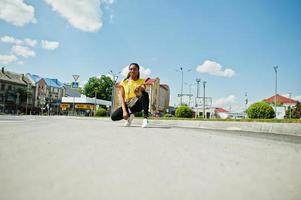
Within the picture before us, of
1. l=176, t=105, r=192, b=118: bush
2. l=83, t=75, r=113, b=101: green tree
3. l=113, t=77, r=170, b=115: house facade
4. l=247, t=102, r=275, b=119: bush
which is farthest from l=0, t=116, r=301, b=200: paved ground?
l=83, t=75, r=113, b=101: green tree

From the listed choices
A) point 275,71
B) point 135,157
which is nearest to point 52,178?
point 135,157

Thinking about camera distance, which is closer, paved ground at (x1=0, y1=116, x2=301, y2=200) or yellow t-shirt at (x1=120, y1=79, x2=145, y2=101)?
paved ground at (x1=0, y1=116, x2=301, y2=200)

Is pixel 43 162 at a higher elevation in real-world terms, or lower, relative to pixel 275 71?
lower

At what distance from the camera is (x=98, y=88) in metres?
93.5

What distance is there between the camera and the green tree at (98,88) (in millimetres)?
93125

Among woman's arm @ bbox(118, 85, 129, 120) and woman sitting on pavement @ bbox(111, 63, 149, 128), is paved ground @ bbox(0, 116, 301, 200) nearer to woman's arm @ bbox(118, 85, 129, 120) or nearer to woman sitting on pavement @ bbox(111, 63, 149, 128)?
woman's arm @ bbox(118, 85, 129, 120)

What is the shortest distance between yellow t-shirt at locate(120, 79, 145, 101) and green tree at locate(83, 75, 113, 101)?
85354mm

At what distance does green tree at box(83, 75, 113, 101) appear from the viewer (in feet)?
306

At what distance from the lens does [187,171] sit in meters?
2.09

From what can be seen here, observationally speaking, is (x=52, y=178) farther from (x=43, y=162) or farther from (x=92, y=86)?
(x=92, y=86)

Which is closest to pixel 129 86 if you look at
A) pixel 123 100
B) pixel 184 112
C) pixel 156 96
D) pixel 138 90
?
pixel 138 90

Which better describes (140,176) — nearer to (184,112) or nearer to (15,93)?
(184,112)

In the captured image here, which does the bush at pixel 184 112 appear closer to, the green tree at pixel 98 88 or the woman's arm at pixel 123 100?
the woman's arm at pixel 123 100

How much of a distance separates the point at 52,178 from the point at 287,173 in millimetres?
1902
